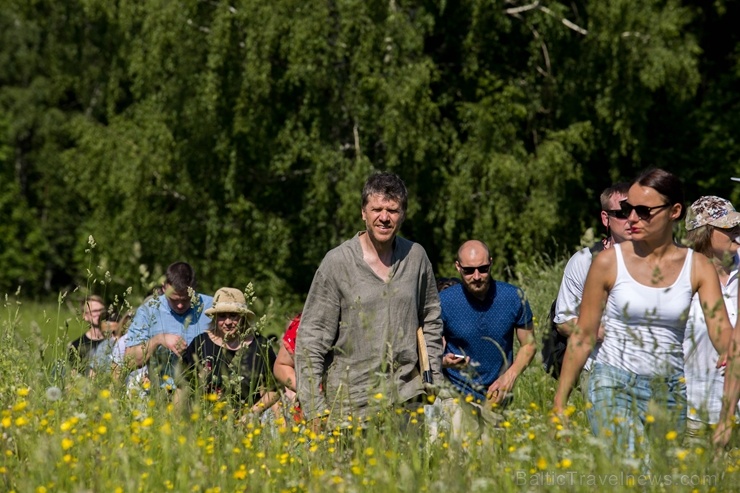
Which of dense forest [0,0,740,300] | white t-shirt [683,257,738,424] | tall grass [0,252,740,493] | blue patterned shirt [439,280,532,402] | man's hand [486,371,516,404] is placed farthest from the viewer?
dense forest [0,0,740,300]

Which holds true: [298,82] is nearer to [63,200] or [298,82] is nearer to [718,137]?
[718,137]

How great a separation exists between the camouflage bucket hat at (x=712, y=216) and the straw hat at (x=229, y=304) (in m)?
2.60

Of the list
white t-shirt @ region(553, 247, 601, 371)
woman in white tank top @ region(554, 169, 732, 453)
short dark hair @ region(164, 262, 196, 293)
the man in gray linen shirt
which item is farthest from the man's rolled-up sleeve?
short dark hair @ region(164, 262, 196, 293)

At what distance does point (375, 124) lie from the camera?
19438 mm

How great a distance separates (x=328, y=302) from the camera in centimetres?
578

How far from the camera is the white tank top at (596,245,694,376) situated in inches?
189

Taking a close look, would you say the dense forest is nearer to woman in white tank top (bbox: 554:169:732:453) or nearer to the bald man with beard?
the bald man with beard

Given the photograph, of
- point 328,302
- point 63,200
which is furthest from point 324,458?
point 63,200

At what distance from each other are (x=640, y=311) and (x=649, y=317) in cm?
6

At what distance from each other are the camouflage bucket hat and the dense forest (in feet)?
38.9

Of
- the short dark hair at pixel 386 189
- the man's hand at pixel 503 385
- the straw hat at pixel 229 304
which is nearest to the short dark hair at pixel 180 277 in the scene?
the straw hat at pixel 229 304

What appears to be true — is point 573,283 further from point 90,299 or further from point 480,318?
point 90,299

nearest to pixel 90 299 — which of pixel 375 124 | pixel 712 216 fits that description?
pixel 712 216

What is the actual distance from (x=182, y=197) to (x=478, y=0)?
6.47 m
